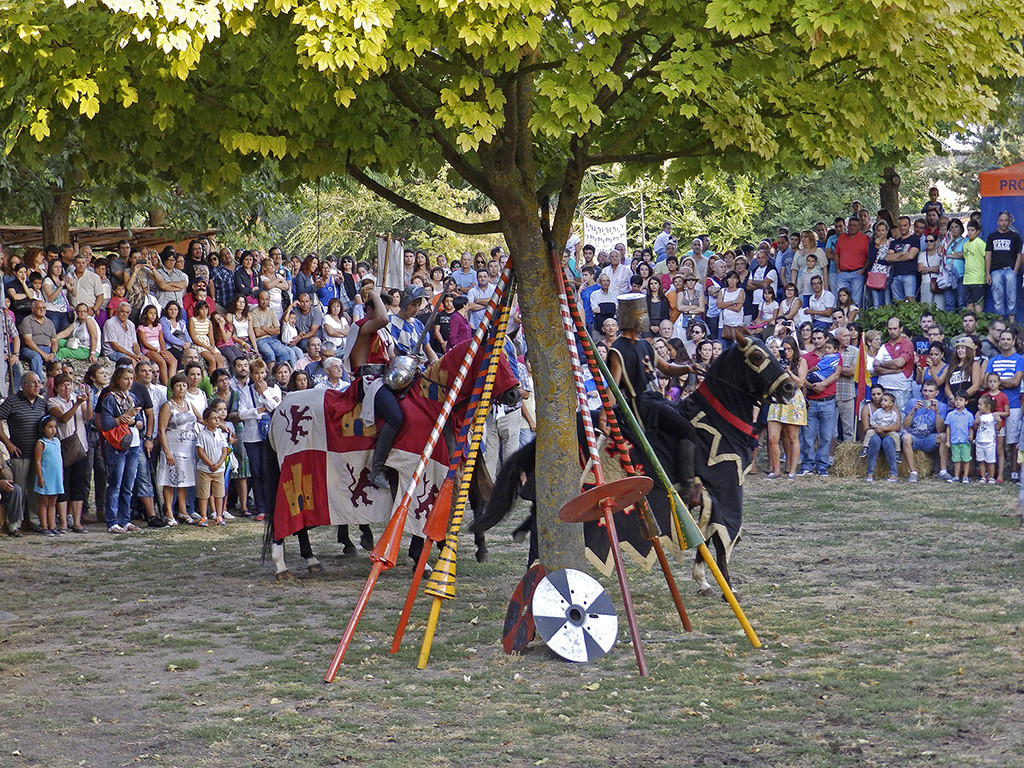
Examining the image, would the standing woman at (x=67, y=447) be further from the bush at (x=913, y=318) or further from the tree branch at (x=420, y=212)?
the bush at (x=913, y=318)

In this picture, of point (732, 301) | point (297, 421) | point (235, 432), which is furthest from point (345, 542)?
point (732, 301)

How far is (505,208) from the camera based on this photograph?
8211mm

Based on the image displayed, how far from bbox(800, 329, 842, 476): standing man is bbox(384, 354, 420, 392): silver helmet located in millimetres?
8652

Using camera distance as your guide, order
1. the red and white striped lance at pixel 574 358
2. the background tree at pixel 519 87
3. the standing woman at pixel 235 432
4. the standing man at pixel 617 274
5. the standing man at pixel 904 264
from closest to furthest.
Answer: the background tree at pixel 519 87
the red and white striped lance at pixel 574 358
the standing woman at pixel 235 432
the standing man at pixel 904 264
the standing man at pixel 617 274

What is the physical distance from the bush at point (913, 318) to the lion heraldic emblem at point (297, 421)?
10.9 m

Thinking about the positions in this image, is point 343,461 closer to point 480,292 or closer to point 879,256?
point 480,292

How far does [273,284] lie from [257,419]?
4.19 m

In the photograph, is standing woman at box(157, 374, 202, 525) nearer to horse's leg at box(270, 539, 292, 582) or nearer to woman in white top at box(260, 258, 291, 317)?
horse's leg at box(270, 539, 292, 582)

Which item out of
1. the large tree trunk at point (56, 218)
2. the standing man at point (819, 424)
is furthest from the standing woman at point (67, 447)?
the standing man at point (819, 424)

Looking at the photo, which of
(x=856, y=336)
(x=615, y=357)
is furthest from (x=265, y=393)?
(x=856, y=336)

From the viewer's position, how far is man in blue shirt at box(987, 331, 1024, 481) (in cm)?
1551

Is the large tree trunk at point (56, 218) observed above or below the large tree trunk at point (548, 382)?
above

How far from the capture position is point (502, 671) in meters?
7.33

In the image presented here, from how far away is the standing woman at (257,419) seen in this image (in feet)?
46.3
